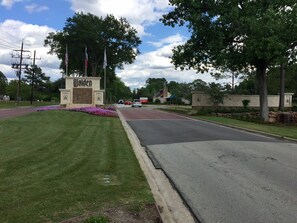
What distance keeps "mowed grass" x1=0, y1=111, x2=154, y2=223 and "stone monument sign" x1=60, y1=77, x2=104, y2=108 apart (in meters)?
33.4

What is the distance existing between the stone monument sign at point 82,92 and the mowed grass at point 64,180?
3337 centimetres

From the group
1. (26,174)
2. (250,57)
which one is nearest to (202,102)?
(250,57)

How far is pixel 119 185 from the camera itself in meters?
7.68

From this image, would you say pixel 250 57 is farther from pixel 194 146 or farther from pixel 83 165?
pixel 83 165

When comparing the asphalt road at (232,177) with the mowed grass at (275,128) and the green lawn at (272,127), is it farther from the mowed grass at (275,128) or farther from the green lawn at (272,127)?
the green lawn at (272,127)

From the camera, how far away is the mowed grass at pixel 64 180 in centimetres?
593

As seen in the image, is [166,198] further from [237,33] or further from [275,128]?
[237,33]

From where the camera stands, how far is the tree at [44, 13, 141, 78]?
68.0 meters

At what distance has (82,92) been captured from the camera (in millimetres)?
46625

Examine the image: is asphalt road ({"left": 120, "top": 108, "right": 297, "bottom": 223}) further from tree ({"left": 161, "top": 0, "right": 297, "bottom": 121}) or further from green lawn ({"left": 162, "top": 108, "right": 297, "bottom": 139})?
tree ({"left": 161, "top": 0, "right": 297, "bottom": 121})

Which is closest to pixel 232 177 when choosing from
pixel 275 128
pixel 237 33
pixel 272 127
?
pixel 275 128

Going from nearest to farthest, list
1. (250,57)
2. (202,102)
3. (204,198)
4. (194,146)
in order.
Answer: (204,198), (194,146), (250,57), (202,102)

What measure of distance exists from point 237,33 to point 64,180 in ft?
79.1

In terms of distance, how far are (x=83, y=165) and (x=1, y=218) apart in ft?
13.7
